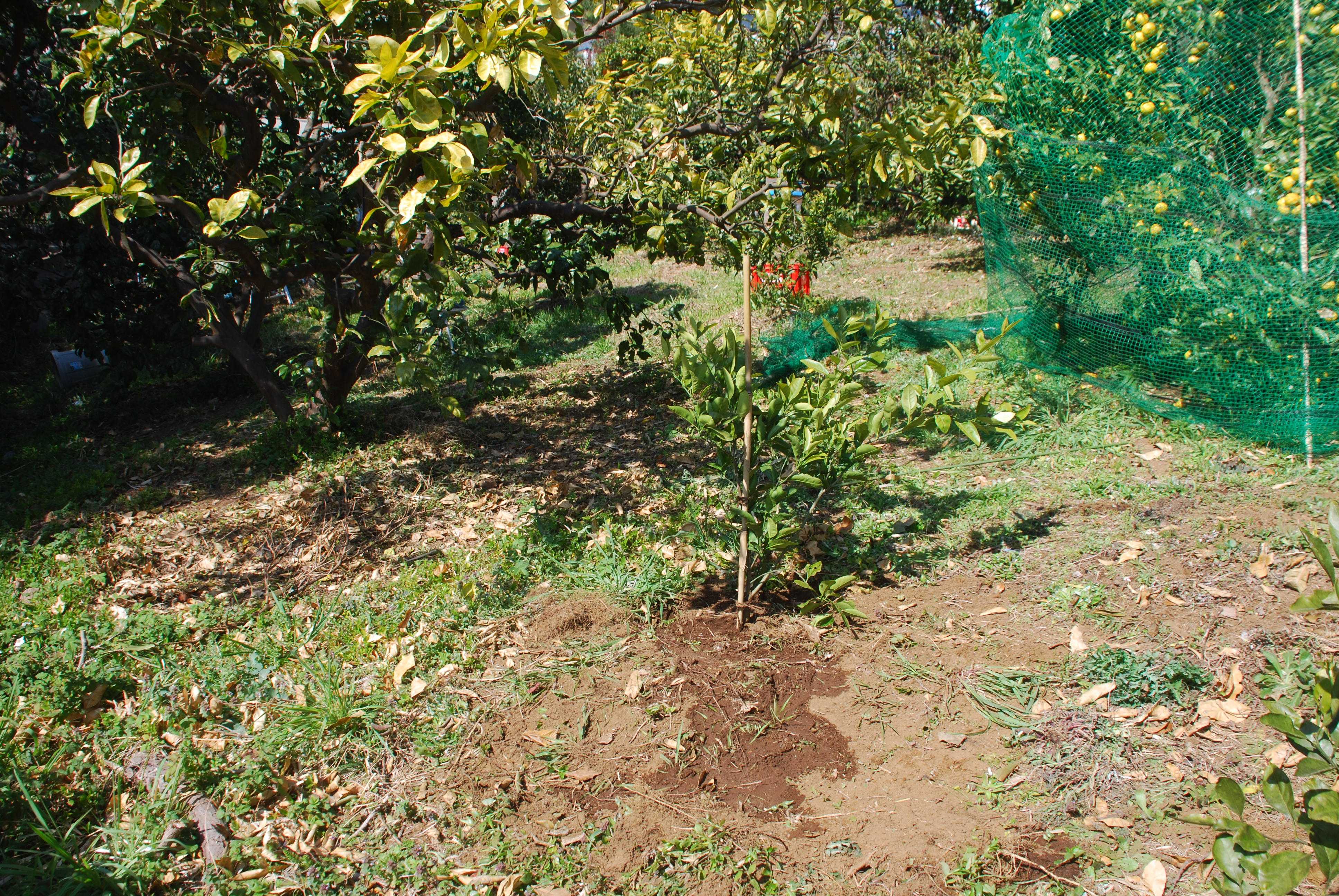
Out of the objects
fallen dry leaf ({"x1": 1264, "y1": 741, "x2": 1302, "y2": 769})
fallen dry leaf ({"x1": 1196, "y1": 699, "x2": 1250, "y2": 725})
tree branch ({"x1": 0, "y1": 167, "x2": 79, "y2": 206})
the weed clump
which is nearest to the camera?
fallen dry leaf ({"x1": 1264, "y1": 741, "x2": 1302, "y2": 769})

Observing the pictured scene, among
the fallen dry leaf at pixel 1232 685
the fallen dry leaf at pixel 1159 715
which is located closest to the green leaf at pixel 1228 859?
the fallen dry leaf at pixel 1159 715

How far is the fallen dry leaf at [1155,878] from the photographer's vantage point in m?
2.20

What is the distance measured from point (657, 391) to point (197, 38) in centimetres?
387

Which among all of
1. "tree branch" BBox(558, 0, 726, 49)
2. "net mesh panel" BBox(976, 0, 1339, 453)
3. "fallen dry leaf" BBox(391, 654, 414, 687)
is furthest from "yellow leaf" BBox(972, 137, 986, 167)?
"fallen dry leaf" BBox(391, 654, 414, 687)

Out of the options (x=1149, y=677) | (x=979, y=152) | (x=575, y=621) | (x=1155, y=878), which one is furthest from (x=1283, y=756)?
(x=575, y=621)

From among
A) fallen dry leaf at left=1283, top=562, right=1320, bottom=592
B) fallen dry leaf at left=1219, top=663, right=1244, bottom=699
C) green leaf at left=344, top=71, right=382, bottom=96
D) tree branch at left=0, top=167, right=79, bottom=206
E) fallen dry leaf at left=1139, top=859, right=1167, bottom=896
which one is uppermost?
green leaf at left=344, top=71, right=382, bottom=96

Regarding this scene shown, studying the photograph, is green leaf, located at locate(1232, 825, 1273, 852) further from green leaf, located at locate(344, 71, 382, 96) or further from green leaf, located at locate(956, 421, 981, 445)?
green leaf, located at locate(344, 71, 382, 96)

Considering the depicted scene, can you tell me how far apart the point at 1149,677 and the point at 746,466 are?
1.58 metres

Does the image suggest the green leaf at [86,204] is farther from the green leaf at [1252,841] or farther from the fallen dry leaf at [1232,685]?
the fallen dry leaf at [1232,685]

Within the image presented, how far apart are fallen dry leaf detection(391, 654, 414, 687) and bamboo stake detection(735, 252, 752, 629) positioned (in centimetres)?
134

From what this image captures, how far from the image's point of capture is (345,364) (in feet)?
19.4

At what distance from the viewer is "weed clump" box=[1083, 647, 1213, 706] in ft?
9.29

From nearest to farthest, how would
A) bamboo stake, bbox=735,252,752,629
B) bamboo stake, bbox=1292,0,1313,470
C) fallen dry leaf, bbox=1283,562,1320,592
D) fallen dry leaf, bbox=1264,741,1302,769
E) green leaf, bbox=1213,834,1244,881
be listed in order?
1. green leaf, bbox=1213,834,1244,881
2. fallen dry leaf, bbox=1264,741,1302,769
3. bamboo stake, bbox=735,252,752,629
4. fallen dry leaf, bbox=1283,562,1320,592
5. bamboo stake, bbox=1292,0,1313,470

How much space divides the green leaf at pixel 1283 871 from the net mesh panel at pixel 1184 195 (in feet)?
13.6
